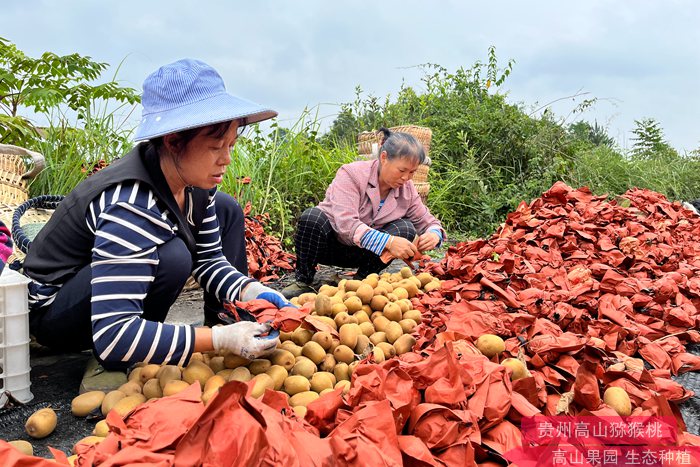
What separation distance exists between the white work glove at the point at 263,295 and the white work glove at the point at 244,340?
247 millimetres

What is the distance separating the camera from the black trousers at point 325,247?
3242 mm

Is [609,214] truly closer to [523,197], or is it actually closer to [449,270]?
[449,270]

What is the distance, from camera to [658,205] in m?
4.27

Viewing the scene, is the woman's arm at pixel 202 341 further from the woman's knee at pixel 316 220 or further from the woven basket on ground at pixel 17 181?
the woven basket on ground at pixel 17 181

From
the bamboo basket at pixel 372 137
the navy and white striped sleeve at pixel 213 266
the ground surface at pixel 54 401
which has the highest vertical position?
the bamboo basket at pixel 372 137

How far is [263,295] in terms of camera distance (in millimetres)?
1916

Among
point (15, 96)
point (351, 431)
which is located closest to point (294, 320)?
point (351, 431)

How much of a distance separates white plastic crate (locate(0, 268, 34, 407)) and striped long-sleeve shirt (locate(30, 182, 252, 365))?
1.10 feet

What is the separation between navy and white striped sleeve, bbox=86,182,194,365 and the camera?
1.53 metres

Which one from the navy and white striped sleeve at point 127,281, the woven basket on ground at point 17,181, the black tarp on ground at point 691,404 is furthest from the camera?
the woven basket on ground at point 17,181

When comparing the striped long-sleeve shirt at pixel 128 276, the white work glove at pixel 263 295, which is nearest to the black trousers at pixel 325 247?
the white work glove at pixel 263 295

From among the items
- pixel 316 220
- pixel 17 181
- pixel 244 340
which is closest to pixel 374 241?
pixel 316 220

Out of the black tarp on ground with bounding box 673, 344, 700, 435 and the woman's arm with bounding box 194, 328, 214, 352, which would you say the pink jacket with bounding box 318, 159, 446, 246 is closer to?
the woman's arm with bounding box 194, 328, 214, 352

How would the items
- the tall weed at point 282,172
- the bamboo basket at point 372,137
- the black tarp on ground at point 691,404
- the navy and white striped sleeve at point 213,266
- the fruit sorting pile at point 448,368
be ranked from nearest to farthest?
the fruit sorting pile at point 448,368
the black tarp on ground at point 691,404
the navy and white striped sleeve at point 213,266
the tall weed at point 282,172
the bamboo basket at point 372,137
